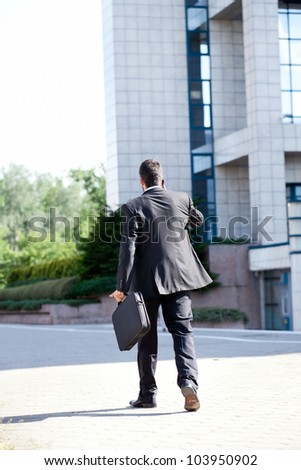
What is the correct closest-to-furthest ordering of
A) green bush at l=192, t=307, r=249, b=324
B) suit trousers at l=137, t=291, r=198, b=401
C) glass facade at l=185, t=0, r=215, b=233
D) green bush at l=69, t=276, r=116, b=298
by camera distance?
1. suit trousers at l=137, t=291, r=198, b=401
2. green bush at l=192, t=307, r=249, b=324
3. green bush at l=69, t=276, r=116, b=298
4. glass facade at l=185, t=0, r=215, b=233

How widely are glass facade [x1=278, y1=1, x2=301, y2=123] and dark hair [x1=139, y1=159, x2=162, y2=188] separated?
95.8 feet

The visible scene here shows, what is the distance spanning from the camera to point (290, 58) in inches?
1489

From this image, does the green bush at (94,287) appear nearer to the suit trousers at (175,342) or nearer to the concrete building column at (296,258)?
the concrete building column at (296,258)

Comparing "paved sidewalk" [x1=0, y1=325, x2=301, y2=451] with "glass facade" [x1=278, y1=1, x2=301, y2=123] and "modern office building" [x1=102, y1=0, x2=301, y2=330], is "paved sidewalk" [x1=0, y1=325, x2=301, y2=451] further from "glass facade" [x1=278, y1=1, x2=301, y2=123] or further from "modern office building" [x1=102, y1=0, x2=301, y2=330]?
"modern office building" [x1=102, y1=0, x2=301, y2=330]

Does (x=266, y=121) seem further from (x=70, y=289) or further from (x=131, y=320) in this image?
(x=131, y=320)

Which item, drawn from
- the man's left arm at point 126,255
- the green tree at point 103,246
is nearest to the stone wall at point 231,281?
the green tree at point 103,246

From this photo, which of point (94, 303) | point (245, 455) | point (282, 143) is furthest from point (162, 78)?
point (245, 455)

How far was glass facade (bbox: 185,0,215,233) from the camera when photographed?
40.5m

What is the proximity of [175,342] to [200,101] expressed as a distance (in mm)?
34176

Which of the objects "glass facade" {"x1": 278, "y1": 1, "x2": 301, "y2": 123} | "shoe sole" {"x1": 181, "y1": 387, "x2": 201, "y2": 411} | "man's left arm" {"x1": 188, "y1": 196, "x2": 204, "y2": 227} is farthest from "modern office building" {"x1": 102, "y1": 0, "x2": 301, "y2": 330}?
"shoe sole" {"x1": 181, "y1": 387, "x2": 201, "y2": 411}

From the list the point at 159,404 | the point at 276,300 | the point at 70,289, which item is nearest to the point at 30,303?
the point at 70,289

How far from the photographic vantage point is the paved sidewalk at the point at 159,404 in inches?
255

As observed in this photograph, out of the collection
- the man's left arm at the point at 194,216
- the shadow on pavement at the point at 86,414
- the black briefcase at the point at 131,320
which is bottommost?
the shadow on pavement at the point at 86,414

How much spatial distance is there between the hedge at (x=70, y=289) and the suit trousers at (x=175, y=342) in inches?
1078
